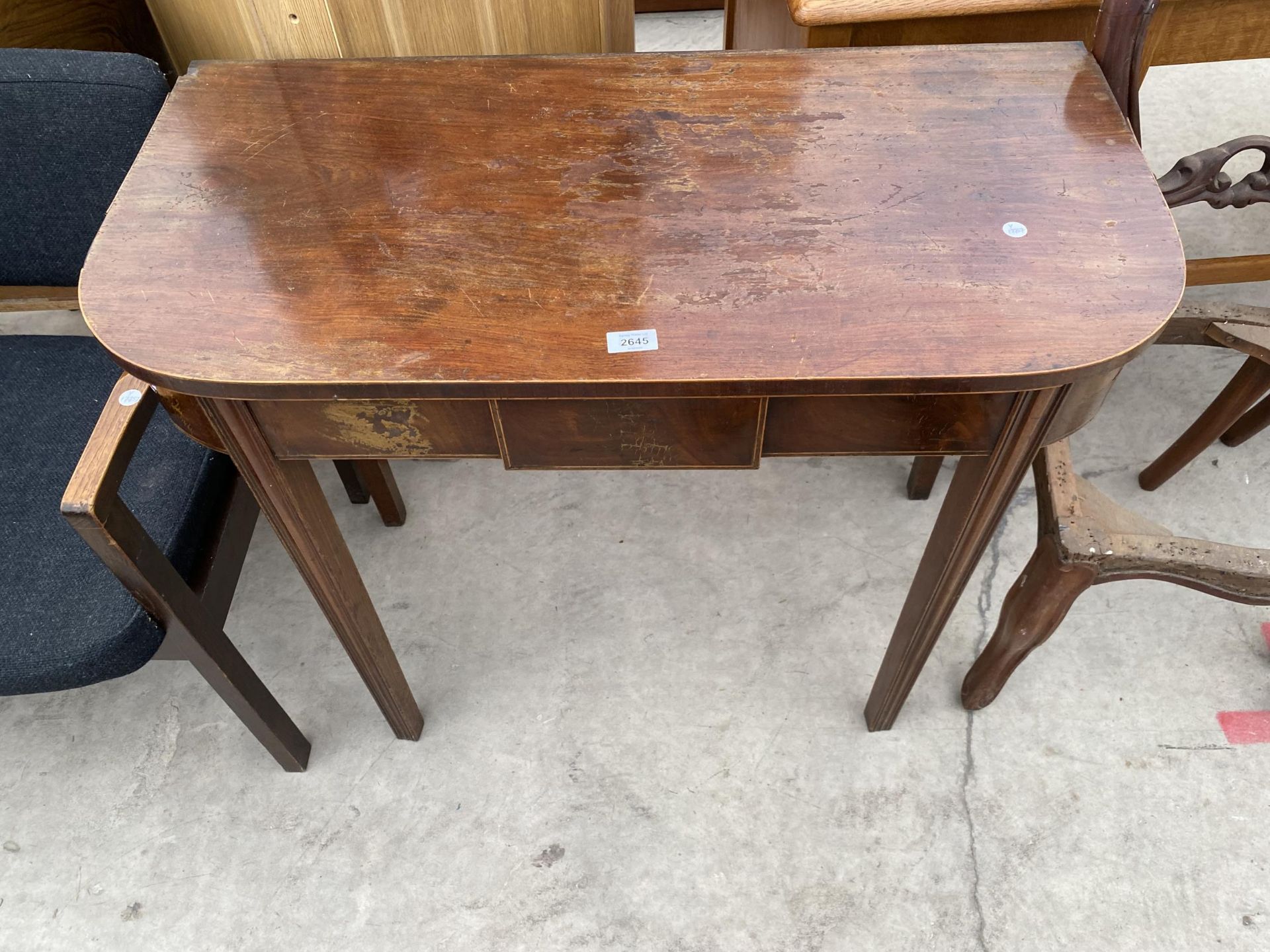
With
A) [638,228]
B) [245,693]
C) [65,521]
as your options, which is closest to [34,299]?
[65,521]

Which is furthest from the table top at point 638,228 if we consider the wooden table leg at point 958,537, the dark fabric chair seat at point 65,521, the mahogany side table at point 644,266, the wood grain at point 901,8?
the dark fabric chair seat at point 65,521

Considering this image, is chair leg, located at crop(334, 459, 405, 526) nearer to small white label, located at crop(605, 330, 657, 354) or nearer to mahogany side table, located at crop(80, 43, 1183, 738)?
mahogany side table, located at crop(80, 43, 1183, 738)

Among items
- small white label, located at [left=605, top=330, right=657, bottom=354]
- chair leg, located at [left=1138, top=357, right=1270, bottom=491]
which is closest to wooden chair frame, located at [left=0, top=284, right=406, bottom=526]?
small white label, located at [left=605, top=330, right=657, bottom=354]

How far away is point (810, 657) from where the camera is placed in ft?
5.36

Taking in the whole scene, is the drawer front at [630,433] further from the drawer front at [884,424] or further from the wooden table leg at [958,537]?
the wooden table leg at [958,537]

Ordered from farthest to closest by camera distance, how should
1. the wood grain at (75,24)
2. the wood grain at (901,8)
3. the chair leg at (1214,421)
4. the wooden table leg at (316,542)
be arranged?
the chair leg at (1214,421) < the wood grain at (75,24) < the wood grain at (901,8) < the wooden table leg at (316,542)

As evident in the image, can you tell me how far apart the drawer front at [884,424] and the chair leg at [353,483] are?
1082 millimetres

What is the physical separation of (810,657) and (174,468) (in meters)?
1.11

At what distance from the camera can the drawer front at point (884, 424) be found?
0.91 m

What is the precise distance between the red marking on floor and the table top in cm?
102

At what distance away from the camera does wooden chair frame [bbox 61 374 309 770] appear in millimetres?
969

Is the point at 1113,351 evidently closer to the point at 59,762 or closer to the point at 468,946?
the point at 468,946

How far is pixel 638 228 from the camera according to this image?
38.0 inches

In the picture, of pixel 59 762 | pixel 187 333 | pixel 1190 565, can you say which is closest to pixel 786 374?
pixel 187 333
